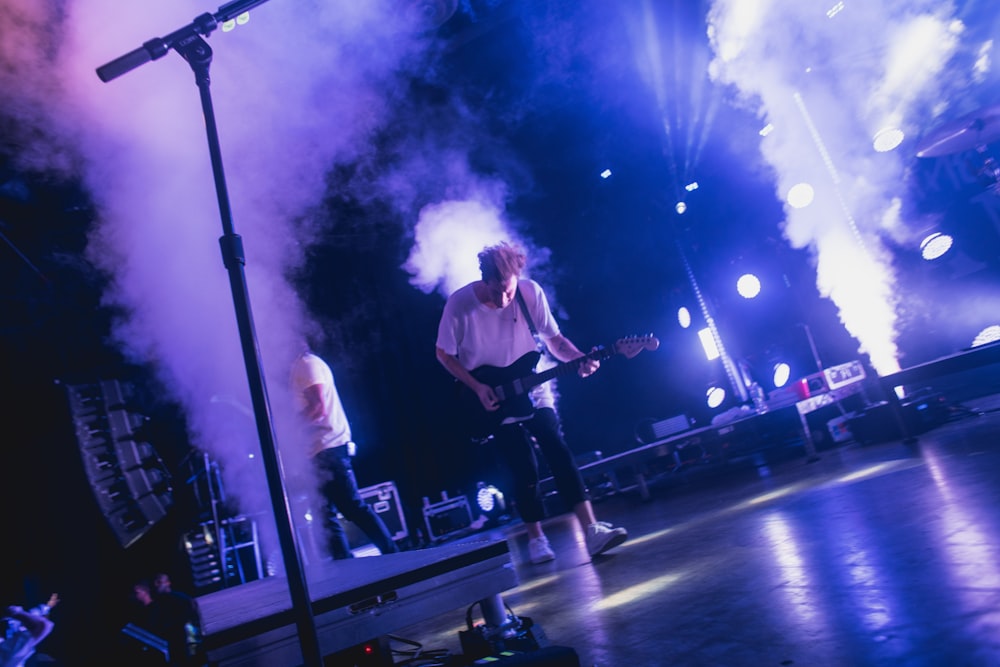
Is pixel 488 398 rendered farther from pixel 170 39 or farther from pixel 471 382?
pixel 170 39

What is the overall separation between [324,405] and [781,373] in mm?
6983

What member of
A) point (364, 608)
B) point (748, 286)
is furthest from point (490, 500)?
point (364, 608)

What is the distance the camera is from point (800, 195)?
316 inches

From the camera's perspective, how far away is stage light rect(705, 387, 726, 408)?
892 centimetres

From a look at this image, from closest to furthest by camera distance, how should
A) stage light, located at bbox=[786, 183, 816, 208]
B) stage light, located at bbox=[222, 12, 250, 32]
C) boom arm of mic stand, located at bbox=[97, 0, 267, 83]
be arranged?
boom arm of mic stand, located at bbox=[97, 0, 267, 83] → stage light, located at bbox=[222, 12, 250, 32] → stage light, located at bbox=[786, 183, 816, 208]

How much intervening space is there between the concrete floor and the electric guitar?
867mm

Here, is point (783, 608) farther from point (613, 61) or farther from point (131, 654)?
point (613, 61)

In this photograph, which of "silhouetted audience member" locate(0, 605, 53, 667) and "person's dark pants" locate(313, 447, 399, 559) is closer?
"silhouetted audience member" locate(0, 605, 53, 667)

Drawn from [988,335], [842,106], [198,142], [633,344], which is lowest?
[988,335]

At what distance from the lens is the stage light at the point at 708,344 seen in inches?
356

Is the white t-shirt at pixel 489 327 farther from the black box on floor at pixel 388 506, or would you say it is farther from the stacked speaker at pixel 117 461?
the black box on floor at pixel 388 506

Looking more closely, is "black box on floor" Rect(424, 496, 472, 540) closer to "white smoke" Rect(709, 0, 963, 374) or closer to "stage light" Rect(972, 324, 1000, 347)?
→ "white smoke" Rect(709, 0, 963, 374)

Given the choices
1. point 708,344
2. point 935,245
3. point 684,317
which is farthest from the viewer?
point 684,317

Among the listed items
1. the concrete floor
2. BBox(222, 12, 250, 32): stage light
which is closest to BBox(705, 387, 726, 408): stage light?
the concrete floor
